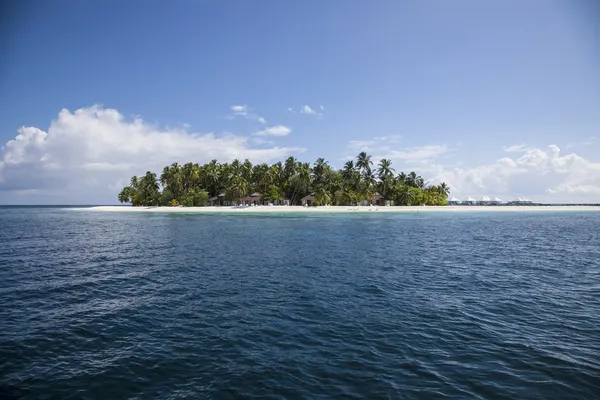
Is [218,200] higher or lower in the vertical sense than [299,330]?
higher

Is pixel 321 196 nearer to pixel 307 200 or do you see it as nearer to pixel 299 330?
pixel 307 200

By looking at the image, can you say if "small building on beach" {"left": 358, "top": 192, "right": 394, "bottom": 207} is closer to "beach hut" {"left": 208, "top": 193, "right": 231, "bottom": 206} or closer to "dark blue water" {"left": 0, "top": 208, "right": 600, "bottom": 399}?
"beach hut" {"left": 208, "top": 193, "right": 231, "bottom": 206}

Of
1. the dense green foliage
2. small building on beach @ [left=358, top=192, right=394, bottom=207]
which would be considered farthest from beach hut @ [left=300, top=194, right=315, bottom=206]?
small building on beach @ [left=358, top=192, right=394, bottom=207]

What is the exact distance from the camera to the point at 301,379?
777cm

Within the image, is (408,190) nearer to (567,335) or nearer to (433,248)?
(433,248)

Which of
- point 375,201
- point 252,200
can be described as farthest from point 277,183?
point 375,201

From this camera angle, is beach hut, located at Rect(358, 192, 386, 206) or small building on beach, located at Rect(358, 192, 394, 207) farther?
small building on beach, located at Rect(358, 192, 394, 207)

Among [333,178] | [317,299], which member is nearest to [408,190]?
[333,178]

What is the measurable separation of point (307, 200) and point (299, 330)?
100 metres

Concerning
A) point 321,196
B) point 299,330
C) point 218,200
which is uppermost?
point 321,196

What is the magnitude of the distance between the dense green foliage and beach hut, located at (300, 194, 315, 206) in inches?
62.4

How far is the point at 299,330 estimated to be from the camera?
35.1 ft

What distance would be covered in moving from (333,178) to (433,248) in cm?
8224

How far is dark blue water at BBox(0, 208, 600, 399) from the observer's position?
7629mm
